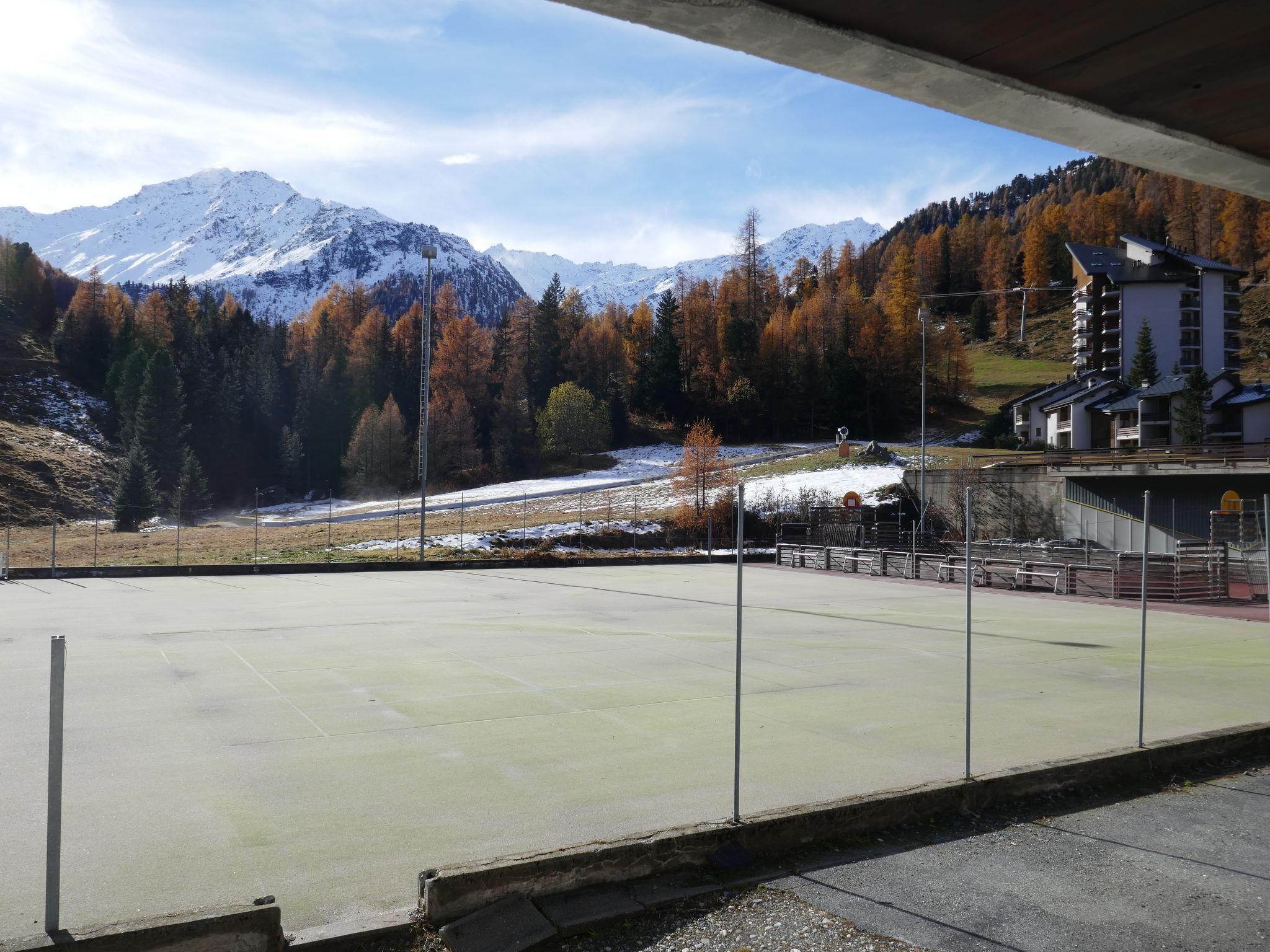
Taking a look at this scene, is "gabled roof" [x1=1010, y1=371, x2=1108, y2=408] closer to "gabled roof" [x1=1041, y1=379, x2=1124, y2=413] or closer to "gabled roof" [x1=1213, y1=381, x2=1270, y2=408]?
"gabled roof" [x1=1041, y1=379, x2=1124, y2=413]

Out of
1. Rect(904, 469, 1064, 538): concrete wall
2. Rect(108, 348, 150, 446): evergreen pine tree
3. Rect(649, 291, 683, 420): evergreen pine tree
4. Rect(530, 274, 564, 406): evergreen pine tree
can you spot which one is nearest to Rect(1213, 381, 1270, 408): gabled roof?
Rect(904, 469, 1064, 538): concrete wall

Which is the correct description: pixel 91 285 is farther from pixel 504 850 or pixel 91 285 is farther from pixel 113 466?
pixel 504 850

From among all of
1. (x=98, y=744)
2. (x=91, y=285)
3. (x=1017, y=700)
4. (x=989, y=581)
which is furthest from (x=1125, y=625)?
(x=91, y=285)

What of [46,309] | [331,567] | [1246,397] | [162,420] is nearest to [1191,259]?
[1246,397]

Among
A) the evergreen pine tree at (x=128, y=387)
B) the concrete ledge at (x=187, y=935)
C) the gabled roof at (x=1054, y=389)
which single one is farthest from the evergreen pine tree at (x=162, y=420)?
the concrete ledge at (x=187, y=935)

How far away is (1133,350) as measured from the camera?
326 feet

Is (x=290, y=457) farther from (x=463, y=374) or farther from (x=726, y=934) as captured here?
(x=726, y=934)

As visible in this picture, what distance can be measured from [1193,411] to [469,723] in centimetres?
7534

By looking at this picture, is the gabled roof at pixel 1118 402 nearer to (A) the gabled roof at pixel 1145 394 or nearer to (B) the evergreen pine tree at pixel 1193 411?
(A) the gabled roof at pixel 1145 394

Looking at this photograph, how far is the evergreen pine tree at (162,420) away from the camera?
88.4m

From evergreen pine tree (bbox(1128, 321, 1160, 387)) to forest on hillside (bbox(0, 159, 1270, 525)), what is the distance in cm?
2074

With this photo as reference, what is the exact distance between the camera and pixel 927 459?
64.1m

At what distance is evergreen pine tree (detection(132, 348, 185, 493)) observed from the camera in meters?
88.4

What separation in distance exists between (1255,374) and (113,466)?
417 ft
